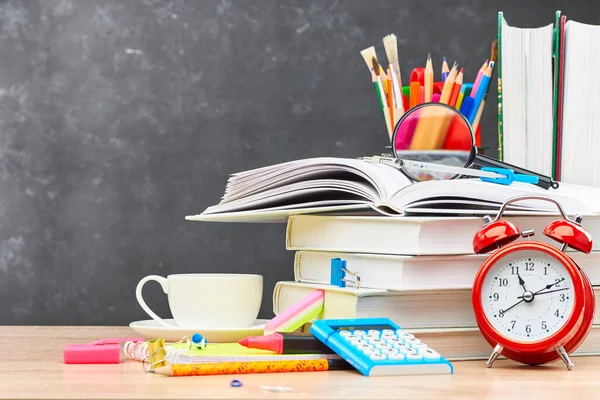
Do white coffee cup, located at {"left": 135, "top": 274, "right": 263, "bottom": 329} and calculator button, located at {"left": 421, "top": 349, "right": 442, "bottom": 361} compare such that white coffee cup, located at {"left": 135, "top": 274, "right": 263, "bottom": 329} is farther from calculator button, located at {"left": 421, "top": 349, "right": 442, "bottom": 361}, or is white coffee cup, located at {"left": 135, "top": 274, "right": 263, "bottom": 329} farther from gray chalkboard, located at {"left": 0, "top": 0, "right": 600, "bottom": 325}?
gray chalkboard, located at {"left": 0, "top": 0, "right": 600, "bottom": 325}

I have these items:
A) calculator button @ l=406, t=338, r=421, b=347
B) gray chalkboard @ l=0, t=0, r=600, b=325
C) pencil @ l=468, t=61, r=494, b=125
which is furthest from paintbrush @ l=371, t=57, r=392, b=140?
calculator button @ l=406, t=338, r=421, b=347

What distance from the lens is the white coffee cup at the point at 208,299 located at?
1003mm

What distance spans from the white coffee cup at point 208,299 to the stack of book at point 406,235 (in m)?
0.09

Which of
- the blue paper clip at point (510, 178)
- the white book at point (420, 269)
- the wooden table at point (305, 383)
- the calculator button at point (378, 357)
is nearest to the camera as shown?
the wooden table at point (305, 383)

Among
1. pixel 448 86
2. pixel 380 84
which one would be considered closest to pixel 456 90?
pixel 448 86

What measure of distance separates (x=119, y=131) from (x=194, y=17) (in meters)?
0.26

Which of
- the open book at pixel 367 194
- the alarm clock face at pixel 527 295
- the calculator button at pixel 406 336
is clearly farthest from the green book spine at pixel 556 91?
the calculator button at pixel 406 336

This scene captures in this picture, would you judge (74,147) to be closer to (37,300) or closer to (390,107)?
(37,300)

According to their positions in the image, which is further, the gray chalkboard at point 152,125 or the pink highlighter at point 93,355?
the gray chalkboard at point 152,125

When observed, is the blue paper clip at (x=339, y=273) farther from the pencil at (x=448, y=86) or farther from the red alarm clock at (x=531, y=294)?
the pencil at (x=448, y=86)

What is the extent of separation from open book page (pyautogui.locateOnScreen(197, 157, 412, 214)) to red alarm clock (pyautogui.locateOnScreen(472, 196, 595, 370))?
0.45ft

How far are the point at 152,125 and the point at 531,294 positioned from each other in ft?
2.96

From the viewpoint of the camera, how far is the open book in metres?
0.97

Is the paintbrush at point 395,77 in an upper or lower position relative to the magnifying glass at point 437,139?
upper
